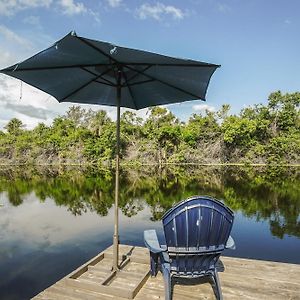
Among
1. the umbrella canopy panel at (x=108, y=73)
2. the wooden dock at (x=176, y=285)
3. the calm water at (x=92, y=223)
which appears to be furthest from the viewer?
the calm water at (x=92, y=223)

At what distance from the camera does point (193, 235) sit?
2305 millimetres

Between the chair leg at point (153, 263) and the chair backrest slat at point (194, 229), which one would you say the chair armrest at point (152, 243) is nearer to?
the chair backrest slat at point (194, 229)

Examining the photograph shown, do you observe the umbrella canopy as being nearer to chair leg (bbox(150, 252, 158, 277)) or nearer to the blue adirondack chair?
chair leg (bbox(150, 252, 158, 277))

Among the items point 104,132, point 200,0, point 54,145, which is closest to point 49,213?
point 200,0

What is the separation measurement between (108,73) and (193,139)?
93.3 feet

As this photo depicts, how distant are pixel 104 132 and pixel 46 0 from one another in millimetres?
→ 24187

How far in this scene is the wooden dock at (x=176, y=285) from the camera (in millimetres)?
2555

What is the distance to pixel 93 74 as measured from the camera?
311 cm

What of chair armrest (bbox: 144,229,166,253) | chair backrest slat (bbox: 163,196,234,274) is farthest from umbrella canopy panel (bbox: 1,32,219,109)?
chair armrest (bbox: 144,229,166,253)

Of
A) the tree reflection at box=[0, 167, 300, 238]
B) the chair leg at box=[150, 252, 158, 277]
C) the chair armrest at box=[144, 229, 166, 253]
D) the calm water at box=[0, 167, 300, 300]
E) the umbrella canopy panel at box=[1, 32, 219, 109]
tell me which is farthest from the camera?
the tree reflection at box=[0, 167, 300, 238]

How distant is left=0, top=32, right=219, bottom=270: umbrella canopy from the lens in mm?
2230

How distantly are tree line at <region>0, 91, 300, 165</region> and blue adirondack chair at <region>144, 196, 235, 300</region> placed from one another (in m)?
27.7

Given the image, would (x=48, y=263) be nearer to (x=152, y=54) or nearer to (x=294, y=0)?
(x=152, y=54)

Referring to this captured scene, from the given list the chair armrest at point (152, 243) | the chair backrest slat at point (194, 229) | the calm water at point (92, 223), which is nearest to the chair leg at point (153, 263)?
the chair armrest at point (152, 243)
